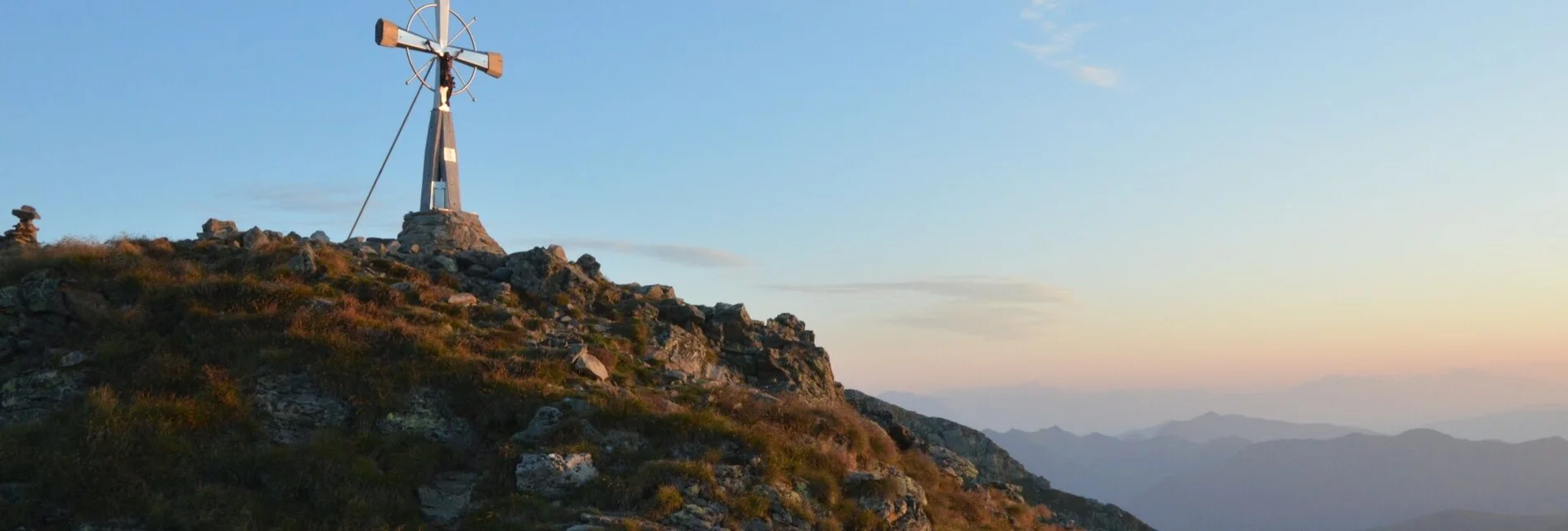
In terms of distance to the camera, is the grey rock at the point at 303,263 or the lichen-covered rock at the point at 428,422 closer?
the lichen-covered rock at the point at 428,422

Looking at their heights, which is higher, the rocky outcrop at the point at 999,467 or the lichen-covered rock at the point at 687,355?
the lichen-covered rock at the point at 687,355

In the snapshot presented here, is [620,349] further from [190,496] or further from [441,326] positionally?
[190,496]

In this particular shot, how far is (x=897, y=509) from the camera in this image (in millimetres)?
17875

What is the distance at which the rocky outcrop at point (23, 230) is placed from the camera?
26.2 m

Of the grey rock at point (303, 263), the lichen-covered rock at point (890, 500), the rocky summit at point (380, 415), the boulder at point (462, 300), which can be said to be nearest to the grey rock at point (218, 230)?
the rocky summit at point (380, 415)

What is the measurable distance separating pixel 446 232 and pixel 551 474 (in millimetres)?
18270

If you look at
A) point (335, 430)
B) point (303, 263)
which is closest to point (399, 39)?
point (303, 263)

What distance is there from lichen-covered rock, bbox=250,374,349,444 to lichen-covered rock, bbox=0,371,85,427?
312 cm

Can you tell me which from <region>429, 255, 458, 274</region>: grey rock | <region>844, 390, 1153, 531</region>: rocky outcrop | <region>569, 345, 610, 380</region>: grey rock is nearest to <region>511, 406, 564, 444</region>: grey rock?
<region>569, 345, 610, 380</region>: grey rock

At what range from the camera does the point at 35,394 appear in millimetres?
17281

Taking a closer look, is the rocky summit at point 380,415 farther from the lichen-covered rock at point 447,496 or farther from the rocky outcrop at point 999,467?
the rocky outcrop at point 999,467

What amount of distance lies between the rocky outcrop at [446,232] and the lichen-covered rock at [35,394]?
13059mm

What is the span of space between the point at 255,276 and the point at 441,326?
4513mm

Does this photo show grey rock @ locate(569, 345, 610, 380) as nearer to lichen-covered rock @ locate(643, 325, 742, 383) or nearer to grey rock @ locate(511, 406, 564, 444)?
grey rock @ locate(511, 406, 564, 444)
